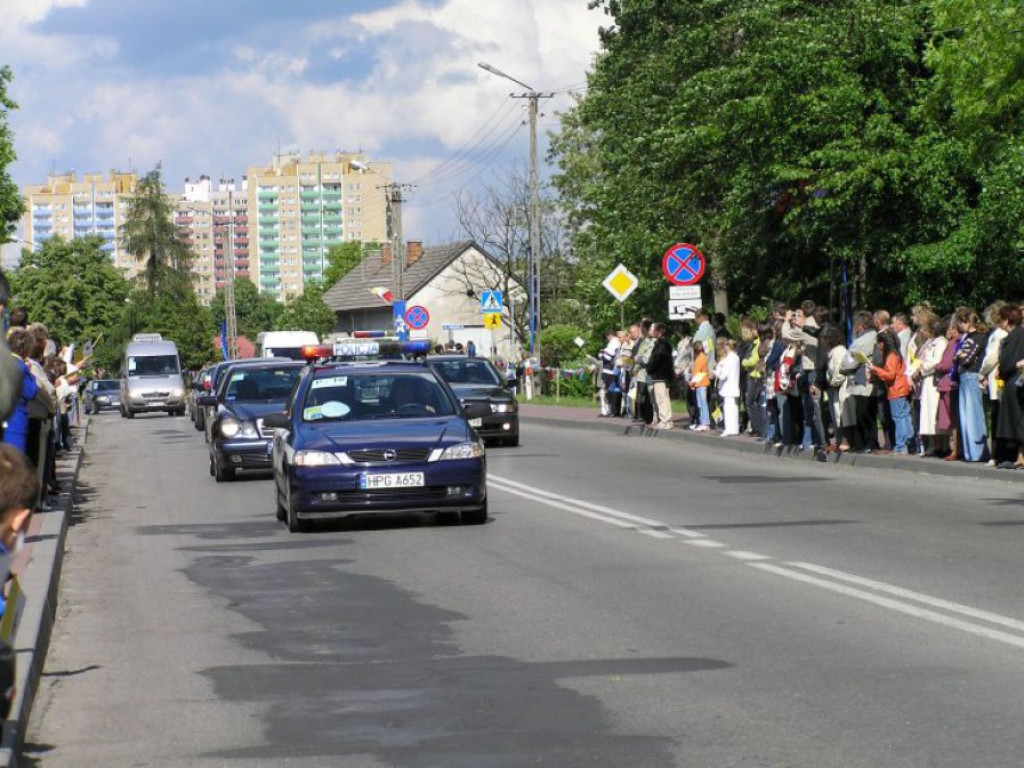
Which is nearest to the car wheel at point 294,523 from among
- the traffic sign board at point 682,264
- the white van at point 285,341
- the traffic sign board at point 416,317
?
the traffic sign board at point 682,264

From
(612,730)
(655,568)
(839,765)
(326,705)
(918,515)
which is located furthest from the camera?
(918,515)

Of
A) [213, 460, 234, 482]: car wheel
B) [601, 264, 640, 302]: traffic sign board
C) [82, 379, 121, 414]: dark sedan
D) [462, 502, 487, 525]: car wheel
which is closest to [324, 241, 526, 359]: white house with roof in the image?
[82, 379, 121, 414]: dark sedan

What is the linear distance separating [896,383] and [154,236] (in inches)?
4762

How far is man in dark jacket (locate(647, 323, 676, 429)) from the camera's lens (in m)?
34.1

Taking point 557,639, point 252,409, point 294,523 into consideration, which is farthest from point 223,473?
point 557,639

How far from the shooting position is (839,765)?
646cm

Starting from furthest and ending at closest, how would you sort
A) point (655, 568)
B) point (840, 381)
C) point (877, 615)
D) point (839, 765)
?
1. point (840, 381)
2. point (655, 568)
3. point (877, 615)
4. point (839, 765)

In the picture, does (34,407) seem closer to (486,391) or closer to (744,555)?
(744,555)

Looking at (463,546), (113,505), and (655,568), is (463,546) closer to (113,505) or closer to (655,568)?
(655,568)

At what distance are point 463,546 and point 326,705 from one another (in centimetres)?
691

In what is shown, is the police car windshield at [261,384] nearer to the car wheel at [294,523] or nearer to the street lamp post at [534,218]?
the car wheel at [294,523]

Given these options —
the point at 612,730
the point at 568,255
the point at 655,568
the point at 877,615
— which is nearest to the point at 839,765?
the point at 612,730

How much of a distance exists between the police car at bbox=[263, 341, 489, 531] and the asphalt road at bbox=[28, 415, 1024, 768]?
33cm

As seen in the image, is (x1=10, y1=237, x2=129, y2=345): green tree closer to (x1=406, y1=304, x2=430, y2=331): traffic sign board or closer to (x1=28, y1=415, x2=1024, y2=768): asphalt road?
(x1=406, y1=304, x2=430, y2=331): traffic sign board
